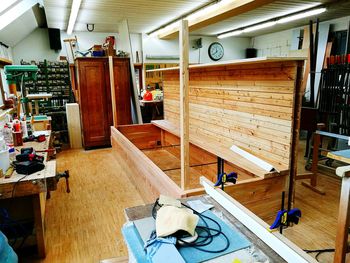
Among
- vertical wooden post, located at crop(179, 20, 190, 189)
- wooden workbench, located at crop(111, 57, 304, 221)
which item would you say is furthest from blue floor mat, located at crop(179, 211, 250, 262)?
vertical wooden post, located at crop(179, 20, 190, 189)

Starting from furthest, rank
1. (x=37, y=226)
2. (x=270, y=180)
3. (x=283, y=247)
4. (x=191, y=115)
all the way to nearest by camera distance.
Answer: (x=191, y=115) < (x=270, y=180) < (x=37, y=226) < (x=283, y=247)

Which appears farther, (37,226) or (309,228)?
(309,228)

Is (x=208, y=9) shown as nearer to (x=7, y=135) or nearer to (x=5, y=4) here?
(x=5, y=4)

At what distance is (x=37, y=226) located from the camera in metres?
2.19

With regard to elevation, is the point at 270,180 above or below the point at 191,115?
below

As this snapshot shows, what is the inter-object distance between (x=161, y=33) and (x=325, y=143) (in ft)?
18.1

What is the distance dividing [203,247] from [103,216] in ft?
6.82

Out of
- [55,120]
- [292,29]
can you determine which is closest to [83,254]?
[55,120]

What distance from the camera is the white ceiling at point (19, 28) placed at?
557 cm

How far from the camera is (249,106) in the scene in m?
2.97

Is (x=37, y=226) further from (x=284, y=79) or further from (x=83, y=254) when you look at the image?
(x=284, y=79)

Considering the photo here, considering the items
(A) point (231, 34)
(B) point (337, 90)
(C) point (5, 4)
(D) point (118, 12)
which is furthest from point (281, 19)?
(C) point (5, 4)

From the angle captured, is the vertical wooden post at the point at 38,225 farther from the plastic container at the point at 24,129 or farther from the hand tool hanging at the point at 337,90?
the hand tool hanging at the point at 337,90

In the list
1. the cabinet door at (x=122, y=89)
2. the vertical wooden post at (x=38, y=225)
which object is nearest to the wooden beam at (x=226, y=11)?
the cabinet door at (x=122, y=89)
